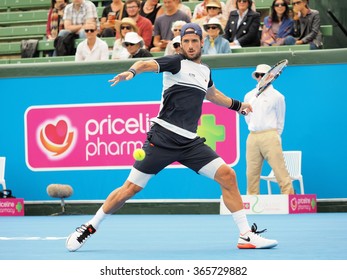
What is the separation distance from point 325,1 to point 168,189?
5.58 metres

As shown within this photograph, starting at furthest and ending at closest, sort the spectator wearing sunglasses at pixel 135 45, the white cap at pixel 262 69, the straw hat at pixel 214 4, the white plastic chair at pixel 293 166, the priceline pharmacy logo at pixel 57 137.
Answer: the priceline pharmacy logo at pixel 57 137 < the straw hat at pixel 214 4 < the spectator wearing sunglasses at pixel 135 45 < the white plastic chair at pixel 293 166 < the white cap at pixel 262 69

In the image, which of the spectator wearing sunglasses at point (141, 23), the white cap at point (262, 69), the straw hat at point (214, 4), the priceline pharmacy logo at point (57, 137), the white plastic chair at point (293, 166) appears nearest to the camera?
the white cap at point (262, 69)

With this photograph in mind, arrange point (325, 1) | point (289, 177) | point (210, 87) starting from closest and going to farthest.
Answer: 1. point (210, 87)
2. point (289, 177)
3. point (325, 1)

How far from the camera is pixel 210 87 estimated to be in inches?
395

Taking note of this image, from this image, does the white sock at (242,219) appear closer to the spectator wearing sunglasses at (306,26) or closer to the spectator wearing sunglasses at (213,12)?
the spectator wearing sunglasses at (306,26)

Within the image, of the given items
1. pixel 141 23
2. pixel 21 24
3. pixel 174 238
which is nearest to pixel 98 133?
pixel 141 23

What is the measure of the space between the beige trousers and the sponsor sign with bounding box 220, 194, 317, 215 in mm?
157

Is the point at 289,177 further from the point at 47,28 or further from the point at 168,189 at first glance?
the point at 47,28

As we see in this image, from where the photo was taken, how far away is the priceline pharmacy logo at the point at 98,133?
55.5 ft

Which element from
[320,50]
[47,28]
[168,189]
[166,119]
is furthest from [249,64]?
[166,119]

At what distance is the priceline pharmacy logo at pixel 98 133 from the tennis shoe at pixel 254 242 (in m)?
7.36

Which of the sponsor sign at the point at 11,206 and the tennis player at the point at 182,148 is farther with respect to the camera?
the sponsor sign at the point at 11,206

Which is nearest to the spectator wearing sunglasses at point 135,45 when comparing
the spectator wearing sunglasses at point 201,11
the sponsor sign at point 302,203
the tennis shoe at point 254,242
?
the spectator wearing sunglasses at point 201,11

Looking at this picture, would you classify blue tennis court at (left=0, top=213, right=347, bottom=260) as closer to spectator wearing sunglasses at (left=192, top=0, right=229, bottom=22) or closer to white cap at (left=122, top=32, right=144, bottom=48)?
white cap at (left=122, top=32, right=144, bottom=48)
